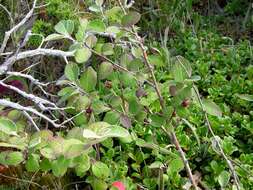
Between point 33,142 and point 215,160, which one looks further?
point 215,160

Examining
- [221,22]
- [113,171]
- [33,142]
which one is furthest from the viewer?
[221,22]

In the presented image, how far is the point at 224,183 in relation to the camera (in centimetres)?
172

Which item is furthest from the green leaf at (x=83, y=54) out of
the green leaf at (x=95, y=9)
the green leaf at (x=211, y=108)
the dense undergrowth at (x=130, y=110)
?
the green leaf at (x=211, y=108)

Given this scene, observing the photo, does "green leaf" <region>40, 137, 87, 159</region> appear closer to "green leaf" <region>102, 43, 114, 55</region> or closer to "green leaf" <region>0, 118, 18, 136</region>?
"green leaf" <region>0, 118, 18, 136</region>

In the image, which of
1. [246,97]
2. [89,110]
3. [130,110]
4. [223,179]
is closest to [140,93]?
[130,110]

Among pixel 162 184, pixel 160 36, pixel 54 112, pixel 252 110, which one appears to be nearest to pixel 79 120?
pixel 162 184

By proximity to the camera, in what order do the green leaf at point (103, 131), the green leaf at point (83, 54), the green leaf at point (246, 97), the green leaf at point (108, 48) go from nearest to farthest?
the green leaf at point (103, 131) → the green leaf at point (83, 54) → the green leaf at point (108, 48) → the green leaf at point (246, 97)

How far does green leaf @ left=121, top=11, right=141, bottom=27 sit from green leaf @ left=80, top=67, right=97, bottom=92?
184 mm

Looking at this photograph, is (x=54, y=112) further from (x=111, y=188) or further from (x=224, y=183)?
(x=224, y=183)

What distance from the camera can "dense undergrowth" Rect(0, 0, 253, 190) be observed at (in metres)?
1.57

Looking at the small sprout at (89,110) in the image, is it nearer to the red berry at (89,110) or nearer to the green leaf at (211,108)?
the red berry at (89,110)

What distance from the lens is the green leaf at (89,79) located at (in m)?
1.65

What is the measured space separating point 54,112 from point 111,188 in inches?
21.0

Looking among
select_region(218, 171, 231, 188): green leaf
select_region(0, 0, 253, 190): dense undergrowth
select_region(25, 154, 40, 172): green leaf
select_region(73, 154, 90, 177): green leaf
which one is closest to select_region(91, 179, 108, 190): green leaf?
select_region(0, 0, 253, 190): dense undergrowth
